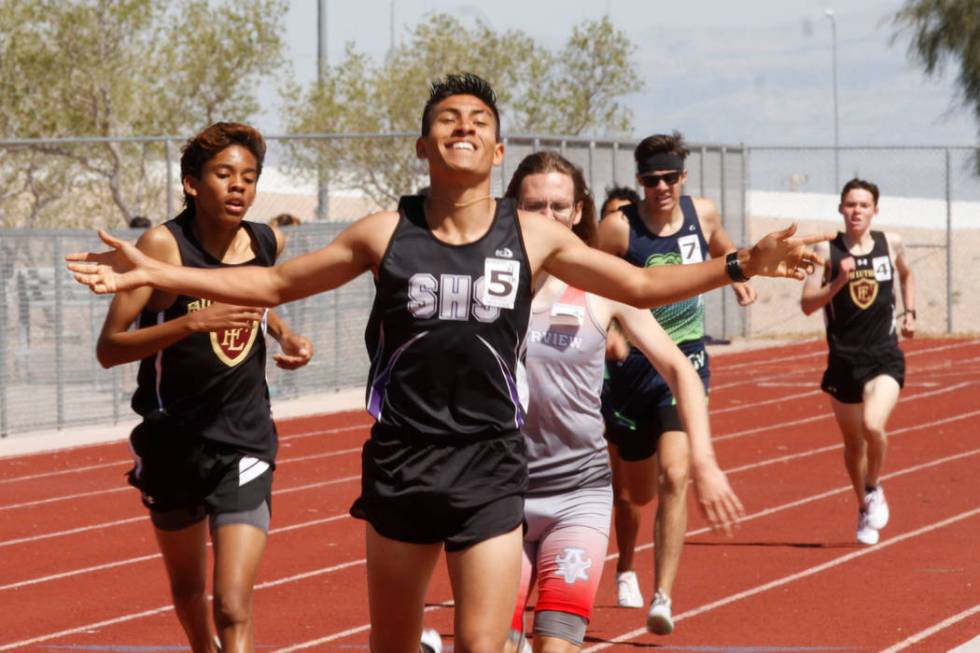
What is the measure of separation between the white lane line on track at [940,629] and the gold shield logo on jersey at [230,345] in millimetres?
3071

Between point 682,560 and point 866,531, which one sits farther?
point 866,531

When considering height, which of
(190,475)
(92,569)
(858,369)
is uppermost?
(858,369)

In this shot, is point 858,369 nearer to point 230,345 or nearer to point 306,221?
point 230,345

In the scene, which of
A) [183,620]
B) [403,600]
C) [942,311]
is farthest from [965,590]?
[942,311]

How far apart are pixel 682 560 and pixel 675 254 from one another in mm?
1978

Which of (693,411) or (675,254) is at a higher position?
(675,254)

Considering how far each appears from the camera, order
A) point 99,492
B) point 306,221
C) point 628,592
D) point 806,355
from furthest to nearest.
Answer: point 306,221
point 806,355
point 99,492
point 628,592

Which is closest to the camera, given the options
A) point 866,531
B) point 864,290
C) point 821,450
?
point 866,531

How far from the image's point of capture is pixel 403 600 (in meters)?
4.81

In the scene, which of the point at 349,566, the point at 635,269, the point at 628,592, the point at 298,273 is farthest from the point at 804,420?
the point at 298,273

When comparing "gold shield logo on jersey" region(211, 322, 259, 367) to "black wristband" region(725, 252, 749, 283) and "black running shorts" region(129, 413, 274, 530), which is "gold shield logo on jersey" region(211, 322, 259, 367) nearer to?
"black running shorts" region(129, 413, 274, 530)

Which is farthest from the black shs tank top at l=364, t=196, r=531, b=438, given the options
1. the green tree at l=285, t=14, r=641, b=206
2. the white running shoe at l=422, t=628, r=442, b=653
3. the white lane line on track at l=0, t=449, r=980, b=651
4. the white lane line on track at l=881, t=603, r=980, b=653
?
the green tree at l=285, t=14, r=641, b=206

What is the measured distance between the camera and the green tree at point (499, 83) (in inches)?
1446

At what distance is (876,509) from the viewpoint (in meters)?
10.6
